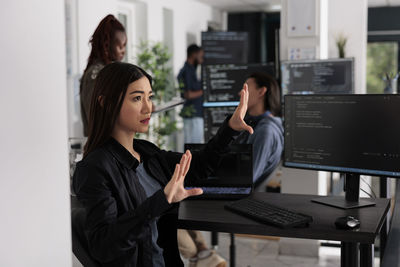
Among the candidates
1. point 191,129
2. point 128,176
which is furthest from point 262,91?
point 191,129

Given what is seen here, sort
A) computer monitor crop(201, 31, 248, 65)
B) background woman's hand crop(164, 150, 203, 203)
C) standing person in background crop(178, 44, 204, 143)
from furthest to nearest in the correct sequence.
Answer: computer monitor crop(201, 31, 248, 65)
standing person in background crop(178, 44, 204, 143)
background woman's hand crop(164, 150, 203, 203)

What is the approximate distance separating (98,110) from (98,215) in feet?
1.20

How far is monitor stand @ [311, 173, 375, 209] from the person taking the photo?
2.20 metres

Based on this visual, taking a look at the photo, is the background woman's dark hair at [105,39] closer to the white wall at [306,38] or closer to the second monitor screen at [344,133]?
the second monitor screen at [344,133]

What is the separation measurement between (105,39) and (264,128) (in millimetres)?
1068

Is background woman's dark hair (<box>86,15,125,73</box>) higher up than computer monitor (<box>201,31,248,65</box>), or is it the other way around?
computer monitor (<box>201,31,248,65</box>)

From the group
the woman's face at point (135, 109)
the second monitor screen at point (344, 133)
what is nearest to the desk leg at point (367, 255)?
the second monitor screen at point (344, 133)

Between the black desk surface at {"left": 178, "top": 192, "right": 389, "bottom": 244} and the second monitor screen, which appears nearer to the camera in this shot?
the black desk surface at {"left": 178, "top": 192, "right": 389, "bottom": 244}

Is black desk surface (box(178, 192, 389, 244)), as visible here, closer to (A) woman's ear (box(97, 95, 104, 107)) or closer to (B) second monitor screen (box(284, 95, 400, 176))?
(B) second monitor screen (box(284, 95, 400, 176))

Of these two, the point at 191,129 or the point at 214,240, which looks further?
the point at 191,129

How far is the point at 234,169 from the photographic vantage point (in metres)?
2.38

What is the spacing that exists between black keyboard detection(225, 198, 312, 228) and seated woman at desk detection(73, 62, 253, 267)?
0.73 feet

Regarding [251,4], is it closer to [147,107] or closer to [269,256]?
[269,256]

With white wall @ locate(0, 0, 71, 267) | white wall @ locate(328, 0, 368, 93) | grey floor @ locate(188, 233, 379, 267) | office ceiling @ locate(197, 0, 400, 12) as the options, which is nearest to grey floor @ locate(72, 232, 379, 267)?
grey floor @ locate(188, 233, 379, 267)
